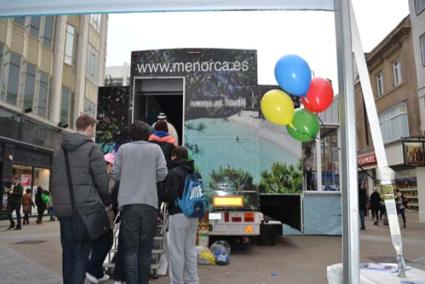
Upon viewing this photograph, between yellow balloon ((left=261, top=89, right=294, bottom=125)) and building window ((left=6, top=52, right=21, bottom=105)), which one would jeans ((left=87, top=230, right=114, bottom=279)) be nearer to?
yellow balloon ((left=261, top=89, right=294, bottom=125))

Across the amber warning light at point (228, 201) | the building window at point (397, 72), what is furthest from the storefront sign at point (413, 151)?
the amber warning light at point (228, 201)

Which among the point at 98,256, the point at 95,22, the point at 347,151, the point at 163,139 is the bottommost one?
the point at 98,256

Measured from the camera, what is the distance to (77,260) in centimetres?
358

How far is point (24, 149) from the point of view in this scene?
61.9ft

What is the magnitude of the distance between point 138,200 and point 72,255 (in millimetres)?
778

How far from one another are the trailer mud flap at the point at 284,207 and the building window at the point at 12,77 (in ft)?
45.4

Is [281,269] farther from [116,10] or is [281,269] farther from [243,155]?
[116,10]

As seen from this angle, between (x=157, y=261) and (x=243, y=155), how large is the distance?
239 centimetres

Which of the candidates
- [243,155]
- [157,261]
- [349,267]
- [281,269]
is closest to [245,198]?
[243,155]

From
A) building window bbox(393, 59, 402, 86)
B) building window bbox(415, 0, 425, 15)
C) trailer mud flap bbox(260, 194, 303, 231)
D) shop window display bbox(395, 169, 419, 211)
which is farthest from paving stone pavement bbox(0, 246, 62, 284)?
building window bbox(393, 59, 402, 86)

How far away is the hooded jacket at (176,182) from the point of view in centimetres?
448

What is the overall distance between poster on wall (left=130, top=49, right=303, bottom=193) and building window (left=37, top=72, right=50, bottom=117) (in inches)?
599

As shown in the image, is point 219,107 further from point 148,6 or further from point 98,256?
point 148,6

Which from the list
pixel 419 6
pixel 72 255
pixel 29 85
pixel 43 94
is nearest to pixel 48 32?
pixel 43 94
